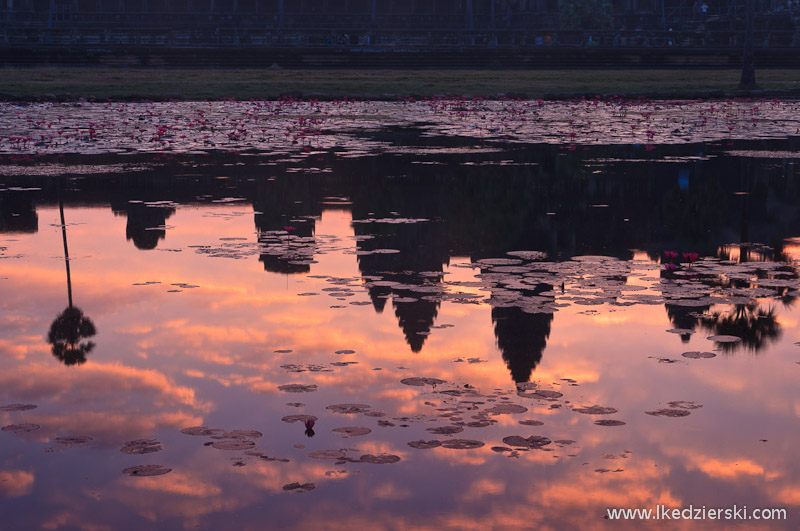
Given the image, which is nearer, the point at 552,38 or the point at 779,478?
the point at 779,478

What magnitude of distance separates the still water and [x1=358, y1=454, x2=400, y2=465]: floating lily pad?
0.02m

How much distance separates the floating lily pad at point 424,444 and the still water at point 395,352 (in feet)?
0.10

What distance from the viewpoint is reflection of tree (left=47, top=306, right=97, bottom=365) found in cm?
768

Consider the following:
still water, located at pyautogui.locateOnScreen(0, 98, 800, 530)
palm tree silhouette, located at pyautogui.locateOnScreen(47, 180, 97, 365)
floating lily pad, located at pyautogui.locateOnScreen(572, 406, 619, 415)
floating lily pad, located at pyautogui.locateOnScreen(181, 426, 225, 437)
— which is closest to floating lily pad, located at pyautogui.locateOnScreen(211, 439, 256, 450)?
still water, located at pyautogui.locateOnScreen(0, 98, 800, 530)

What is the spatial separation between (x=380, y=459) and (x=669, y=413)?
1.77 metres

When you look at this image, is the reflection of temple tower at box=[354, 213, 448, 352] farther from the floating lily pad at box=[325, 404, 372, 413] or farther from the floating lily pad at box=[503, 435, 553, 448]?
the floating lily pad at box=[503, 435, 553, 448]

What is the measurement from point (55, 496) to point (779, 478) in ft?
11.3

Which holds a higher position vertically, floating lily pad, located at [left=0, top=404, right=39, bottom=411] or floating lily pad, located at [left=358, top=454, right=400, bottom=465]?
floating lily pad, located at [left=0, top=404, right=39, bottom=411]

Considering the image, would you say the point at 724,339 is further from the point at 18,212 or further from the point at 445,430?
the point at 18,212

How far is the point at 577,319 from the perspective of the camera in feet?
28.2

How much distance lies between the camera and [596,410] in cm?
643

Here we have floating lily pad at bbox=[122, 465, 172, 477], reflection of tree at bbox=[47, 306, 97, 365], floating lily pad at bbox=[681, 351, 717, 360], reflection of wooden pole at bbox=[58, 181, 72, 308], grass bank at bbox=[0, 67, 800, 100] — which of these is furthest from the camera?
grass bank at bbox=[0, 67, 800, 100]

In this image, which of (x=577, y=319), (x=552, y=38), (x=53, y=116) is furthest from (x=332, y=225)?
(x=552, y=38)

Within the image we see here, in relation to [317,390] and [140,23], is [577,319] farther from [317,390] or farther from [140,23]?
[140,23]
